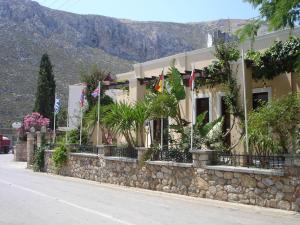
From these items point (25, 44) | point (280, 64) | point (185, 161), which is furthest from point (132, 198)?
point (25, 44)

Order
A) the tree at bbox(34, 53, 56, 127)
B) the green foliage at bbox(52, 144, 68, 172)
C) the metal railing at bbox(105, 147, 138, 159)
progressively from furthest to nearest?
the tree at bbox(34, 53, 56, 127), the green foliage at bbox(52, 144, 68, 172), the metal railing at bbox(105, 147, 138, 159)

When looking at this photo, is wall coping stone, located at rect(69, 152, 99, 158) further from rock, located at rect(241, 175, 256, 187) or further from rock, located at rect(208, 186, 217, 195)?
rock, located at rect(241, 175, 256, 187)

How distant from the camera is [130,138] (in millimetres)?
21359

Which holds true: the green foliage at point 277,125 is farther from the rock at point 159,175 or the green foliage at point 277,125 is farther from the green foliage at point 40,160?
the green foliage at point 40,160

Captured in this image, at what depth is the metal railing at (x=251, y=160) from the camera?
1330 cm

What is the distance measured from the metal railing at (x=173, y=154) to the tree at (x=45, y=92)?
119 feet

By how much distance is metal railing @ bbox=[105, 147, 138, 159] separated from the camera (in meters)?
19.4

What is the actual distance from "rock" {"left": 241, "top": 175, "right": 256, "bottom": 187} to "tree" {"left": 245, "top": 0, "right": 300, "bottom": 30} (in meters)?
4.25

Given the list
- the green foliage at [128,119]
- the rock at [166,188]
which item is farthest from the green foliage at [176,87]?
the rock at [166,188]

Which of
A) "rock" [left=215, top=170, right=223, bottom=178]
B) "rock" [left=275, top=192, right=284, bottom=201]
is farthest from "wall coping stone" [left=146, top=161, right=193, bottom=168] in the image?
"rock" [left=275, top=192, right=284, bottom=201]

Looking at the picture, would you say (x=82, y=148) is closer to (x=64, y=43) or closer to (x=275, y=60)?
(x=275, y=60)

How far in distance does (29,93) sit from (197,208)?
7263 cm

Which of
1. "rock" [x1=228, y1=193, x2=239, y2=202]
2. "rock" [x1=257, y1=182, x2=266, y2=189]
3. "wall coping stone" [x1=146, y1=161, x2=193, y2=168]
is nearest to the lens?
"rock" [x1=257, y1=182, x2=266, y2=189]

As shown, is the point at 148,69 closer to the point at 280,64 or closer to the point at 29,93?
the point at 280,64
